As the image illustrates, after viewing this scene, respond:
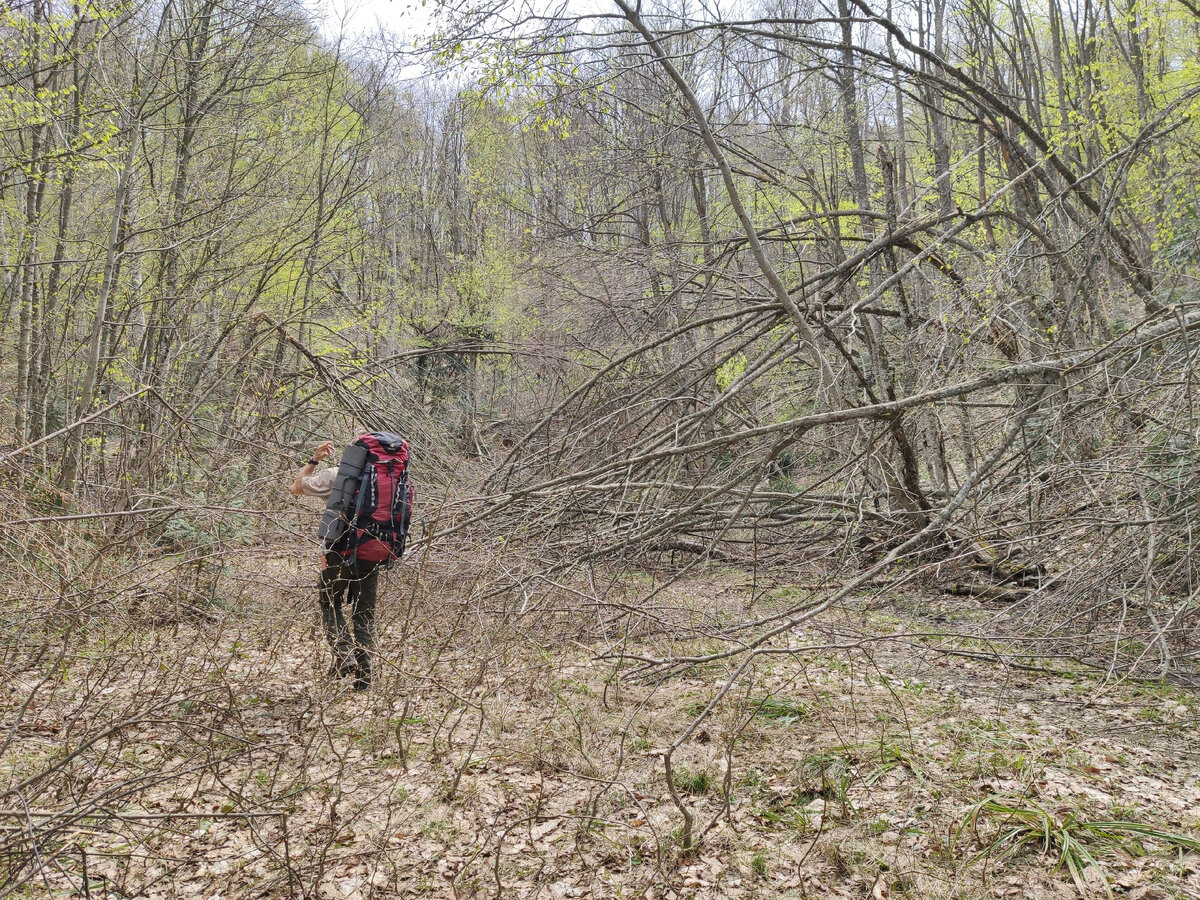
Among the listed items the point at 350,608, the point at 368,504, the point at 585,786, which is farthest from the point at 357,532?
the point at 585,786

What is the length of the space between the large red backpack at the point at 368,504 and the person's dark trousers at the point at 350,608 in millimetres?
102

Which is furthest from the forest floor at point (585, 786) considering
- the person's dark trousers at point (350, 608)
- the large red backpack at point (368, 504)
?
the large red backpack at point (368, 504)

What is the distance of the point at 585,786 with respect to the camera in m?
3.69

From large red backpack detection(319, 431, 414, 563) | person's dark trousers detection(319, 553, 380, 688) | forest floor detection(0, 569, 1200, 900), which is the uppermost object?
large red backpack detection(319, 431, 414, 563)

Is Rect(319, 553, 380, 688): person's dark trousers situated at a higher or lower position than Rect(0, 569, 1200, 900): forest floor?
higher

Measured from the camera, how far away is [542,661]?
5309 mm

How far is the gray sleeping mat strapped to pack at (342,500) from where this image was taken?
14.8ft

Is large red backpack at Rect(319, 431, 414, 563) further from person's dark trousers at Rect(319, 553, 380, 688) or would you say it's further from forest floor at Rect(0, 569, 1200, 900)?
forest floor at Rect(0, 569, 1200, 900)

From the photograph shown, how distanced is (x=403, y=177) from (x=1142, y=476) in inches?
841

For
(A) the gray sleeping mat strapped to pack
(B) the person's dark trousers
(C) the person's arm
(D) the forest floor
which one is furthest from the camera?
(C) the person's arm

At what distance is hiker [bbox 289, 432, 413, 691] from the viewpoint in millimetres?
4543

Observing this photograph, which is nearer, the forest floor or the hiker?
the forest floor

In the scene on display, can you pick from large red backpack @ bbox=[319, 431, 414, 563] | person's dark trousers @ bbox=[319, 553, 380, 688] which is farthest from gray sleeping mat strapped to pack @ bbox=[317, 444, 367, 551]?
person's dark trousers @ bbox=[319, 553, 380, 688]

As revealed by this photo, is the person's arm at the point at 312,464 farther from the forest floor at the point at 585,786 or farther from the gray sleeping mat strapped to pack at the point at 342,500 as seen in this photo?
the forest floor at the point at 585,786
